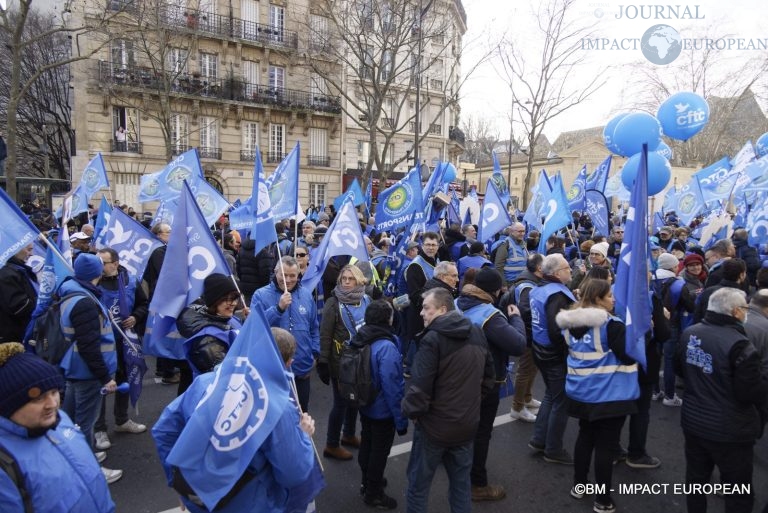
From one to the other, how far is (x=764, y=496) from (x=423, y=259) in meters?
4.07

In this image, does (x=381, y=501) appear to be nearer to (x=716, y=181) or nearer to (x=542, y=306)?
(x=542, y=306)

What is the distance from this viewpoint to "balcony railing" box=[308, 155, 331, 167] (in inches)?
1199

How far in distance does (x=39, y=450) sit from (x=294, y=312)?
105 inches

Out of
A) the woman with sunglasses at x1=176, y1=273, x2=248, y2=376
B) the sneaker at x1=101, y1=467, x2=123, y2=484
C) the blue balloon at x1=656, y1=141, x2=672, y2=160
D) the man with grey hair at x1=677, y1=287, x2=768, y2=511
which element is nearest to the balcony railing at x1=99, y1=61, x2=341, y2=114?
the blue balloon at x1=656, y1=141, x2=672, y2=160

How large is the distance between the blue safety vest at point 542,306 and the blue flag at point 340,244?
1.99m

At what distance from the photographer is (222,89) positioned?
2706 cm

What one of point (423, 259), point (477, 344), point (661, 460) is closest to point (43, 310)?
point (477, 344)

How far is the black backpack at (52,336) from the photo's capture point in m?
3.77

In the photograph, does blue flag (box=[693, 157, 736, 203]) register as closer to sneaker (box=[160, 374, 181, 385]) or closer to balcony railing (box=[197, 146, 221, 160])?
sneaker (box=[160, 374, 181, 385])

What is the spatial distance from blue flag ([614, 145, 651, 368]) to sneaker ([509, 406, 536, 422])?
2030 mm

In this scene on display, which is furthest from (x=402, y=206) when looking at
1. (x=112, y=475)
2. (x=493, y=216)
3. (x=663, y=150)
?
(x=663, y=150)

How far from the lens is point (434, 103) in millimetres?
36125

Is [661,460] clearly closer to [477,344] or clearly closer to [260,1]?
[477,344]

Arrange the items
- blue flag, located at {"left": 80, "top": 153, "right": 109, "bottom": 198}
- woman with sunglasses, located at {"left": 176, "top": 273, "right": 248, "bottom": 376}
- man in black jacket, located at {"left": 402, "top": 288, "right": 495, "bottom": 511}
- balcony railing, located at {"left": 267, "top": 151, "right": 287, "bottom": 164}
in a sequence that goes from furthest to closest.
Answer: balcony railing, located at {"left": 267, "top": 151, "right": 287, "bottom": 164} → blue flag, located at {"left": 80, "top": 153, "right": 109, "bottom": 198} → man in black jacket, located at {"left": 402, "top": 288, "right": 495, "bottom": 511} → woman with sunglasses, located at {"left": 176, "top": 273, "right": 248, "bottom": 376}
